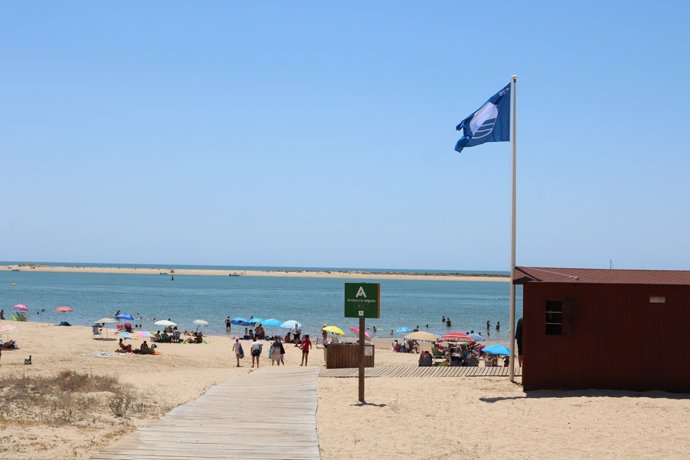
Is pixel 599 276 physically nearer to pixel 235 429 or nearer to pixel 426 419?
pixel 426 419

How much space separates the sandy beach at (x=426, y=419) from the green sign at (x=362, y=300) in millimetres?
1924

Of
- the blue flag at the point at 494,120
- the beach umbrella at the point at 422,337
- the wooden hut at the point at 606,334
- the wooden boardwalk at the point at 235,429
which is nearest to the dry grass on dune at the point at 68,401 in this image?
the wooden boardwalk at the point at 235,429

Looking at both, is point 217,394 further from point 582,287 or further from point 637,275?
point 637,275

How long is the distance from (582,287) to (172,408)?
30.9ft

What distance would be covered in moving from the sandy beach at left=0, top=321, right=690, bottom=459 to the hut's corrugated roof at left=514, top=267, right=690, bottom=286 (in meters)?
2.57

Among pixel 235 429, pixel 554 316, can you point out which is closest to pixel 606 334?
pixel 554 316

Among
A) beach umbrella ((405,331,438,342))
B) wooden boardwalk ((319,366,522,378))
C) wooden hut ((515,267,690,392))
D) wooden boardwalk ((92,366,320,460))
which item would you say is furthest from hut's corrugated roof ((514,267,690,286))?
beach umbrella ((405,331,438,342))

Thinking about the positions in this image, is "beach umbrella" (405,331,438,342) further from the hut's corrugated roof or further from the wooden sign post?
the wooden sign post

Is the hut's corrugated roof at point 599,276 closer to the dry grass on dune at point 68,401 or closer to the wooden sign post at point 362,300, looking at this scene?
the wooden sign post at point 362,300

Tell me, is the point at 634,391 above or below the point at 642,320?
below

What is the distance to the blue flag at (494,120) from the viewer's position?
721 inches

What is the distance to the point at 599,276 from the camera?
708 inches

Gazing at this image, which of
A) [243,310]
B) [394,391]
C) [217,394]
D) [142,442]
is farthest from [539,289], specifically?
[243,310]

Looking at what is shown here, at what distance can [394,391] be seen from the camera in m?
17.2
